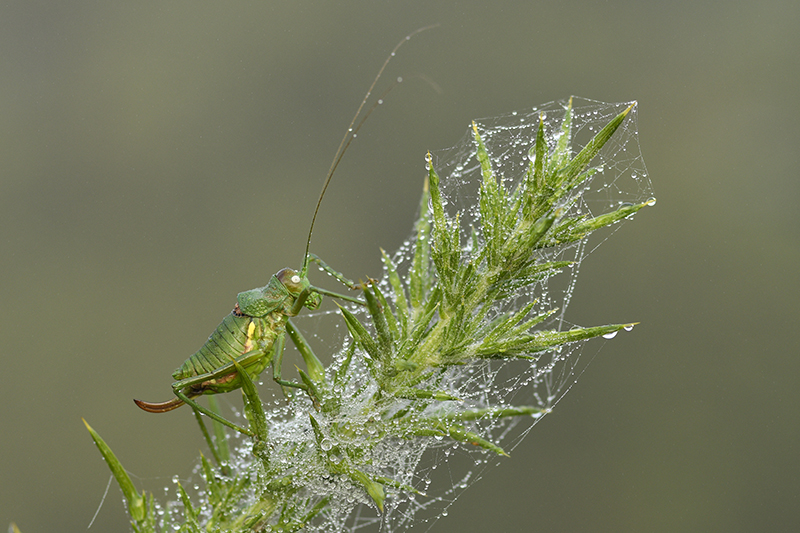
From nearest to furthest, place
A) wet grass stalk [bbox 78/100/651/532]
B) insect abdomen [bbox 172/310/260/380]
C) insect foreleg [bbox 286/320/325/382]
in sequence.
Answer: wet grass stalk [bbox 78/100/651/532], insect foreleg [bbox 286/320/325/382], insect abdomen [bbox 172/310/260/380]

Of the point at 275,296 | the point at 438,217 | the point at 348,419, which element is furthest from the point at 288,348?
the point at 438,217

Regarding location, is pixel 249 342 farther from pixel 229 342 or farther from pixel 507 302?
pixel 507 302

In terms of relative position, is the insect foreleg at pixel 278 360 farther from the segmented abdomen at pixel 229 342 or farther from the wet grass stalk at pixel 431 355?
the wet grass stalk at pixel 431 355

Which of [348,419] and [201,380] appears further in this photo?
[201,380]

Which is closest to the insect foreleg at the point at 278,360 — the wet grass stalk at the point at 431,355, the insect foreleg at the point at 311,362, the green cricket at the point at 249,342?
Result: the green cricket at the point at 249,342

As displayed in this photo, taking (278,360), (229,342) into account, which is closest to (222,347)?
(229,342)

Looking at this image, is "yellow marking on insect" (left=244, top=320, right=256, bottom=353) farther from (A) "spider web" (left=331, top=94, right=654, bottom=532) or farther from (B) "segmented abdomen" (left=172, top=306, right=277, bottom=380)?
(A) "spider web" (left=331, top=94, right=654, bottom=532)

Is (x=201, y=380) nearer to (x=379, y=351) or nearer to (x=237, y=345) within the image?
(x=237, y=345)

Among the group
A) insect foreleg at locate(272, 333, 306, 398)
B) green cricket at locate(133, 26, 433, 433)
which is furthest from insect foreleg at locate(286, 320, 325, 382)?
insect foreleg at locate(272, 333, 306, 398)
